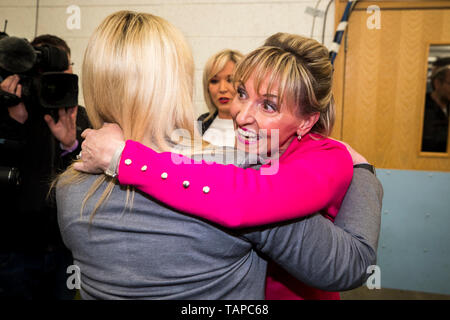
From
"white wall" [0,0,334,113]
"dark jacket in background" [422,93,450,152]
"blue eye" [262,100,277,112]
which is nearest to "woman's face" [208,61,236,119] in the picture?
"white wall" [0,0,334,113]

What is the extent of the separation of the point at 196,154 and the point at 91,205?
0.69 feet

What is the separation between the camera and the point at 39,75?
1.04 meters

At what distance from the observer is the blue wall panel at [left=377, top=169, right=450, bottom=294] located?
2.20m

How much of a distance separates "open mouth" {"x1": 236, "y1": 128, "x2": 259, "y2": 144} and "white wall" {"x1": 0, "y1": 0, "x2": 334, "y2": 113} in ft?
5.52

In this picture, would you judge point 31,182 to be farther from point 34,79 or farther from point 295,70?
point 295,70

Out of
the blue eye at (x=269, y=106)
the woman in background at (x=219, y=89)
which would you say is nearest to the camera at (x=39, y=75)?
the blue eye at (x=269, y=106)

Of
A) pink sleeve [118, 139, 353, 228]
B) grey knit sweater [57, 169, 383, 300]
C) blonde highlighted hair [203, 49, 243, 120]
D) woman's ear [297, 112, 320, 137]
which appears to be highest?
blonde highlighted hair [203, 49, 243, 120]

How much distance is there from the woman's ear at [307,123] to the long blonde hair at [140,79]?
14.4 inches

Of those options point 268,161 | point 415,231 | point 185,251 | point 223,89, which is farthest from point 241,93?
point 415,231

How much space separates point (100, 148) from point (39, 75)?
2.28 ft

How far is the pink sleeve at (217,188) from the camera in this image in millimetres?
490

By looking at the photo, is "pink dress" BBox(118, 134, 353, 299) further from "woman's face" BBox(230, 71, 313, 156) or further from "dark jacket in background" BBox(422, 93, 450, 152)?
"dark jacket in background" BBox(422, 93, 450, 152)
